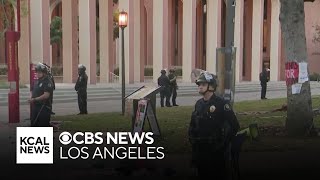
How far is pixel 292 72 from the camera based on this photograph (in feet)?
35.4

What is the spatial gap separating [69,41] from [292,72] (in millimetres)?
23289

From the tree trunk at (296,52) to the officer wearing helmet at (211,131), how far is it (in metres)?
6.00

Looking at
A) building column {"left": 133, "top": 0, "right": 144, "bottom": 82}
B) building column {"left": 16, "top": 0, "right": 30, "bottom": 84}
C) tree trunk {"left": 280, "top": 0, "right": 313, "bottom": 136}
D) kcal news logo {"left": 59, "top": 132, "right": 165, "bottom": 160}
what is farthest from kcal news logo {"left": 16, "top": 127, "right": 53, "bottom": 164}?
building column {"left": 133, "top": 0, "right": 144, "bottom": 82}

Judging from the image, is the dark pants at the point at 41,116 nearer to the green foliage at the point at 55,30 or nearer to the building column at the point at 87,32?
the building column at the point at 87,32

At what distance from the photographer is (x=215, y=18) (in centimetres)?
3731

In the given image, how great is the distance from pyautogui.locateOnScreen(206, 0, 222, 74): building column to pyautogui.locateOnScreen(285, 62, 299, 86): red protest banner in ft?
87.5

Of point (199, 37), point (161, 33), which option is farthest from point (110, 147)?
point (199, 37)

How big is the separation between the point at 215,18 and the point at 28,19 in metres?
14.2

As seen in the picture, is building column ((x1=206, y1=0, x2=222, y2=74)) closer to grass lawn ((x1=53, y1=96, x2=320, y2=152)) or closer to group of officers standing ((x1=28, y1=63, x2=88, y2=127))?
grass lawn ((x1=53, y1=96, x2=320, y2=152))

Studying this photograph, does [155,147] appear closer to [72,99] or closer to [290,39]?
[290,39]

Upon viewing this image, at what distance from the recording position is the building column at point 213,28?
122ft

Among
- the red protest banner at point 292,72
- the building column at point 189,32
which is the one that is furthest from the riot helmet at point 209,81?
the building column at point 189,32

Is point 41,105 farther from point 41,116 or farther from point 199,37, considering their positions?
point 199,37

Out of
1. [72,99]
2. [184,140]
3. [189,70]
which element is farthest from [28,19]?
[184,140]
